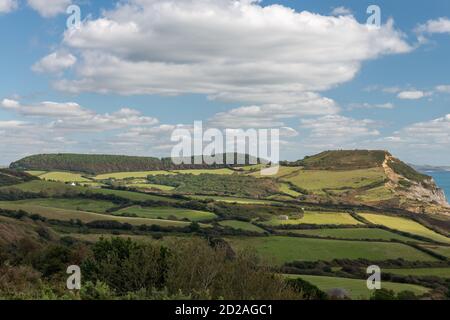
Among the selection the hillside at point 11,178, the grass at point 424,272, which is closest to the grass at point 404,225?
the grass at point 424,272

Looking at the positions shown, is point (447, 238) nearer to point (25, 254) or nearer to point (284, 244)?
point (284, 244)

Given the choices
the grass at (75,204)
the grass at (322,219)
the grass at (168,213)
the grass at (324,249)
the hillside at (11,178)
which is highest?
the hillside at (11,178)

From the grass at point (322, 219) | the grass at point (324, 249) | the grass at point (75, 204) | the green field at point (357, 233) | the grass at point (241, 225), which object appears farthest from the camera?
the grass at point (75, 204)

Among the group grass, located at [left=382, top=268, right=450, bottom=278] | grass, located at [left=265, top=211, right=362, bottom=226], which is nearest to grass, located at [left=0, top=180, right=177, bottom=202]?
grass, located at [left=265, top=211, right=362, bottom=226]

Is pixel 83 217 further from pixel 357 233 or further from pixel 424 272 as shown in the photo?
pixel 424 272

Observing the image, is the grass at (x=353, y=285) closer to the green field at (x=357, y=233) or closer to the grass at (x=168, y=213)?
the green field at (x=357, y=233)

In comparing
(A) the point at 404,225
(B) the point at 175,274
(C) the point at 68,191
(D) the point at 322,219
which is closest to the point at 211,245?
(B) the point at 175,274
